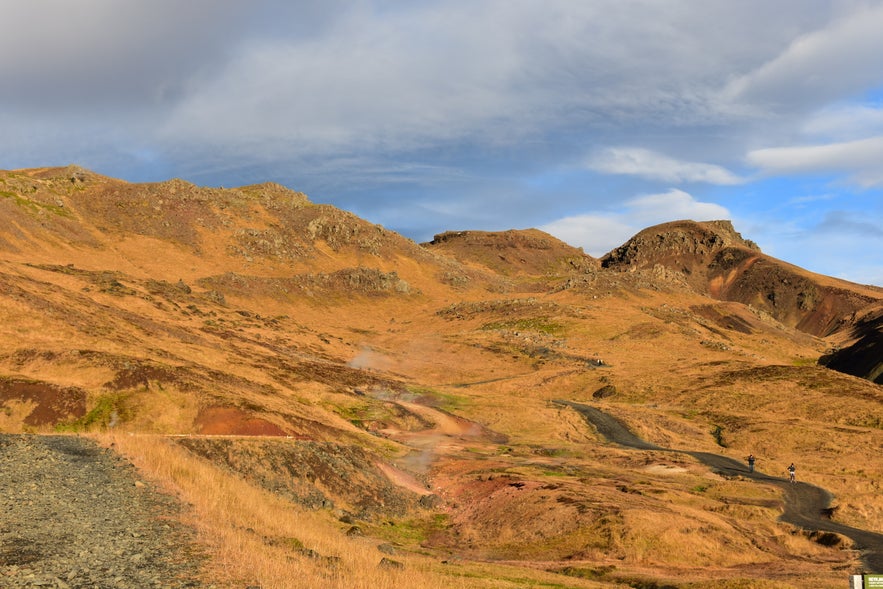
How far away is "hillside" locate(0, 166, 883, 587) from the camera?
3406 centimetres

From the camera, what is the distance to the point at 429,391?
294 feet

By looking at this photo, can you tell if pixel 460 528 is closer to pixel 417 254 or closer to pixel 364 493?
pixel 364 493

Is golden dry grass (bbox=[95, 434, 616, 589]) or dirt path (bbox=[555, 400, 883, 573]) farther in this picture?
dirt path (bbox=[555, 400, 883, 573])

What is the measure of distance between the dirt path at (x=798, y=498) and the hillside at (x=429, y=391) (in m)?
1.15

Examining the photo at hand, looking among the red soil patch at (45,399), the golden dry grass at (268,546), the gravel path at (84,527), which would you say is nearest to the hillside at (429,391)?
the red soil patch at (45,399)

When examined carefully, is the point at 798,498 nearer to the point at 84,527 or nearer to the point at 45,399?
the point at 84,527

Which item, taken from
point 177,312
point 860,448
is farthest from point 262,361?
point 860,448

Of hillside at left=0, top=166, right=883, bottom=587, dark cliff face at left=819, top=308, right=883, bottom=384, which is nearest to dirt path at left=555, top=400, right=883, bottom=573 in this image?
hillside at left=0, top=166, right=883, bottom=587

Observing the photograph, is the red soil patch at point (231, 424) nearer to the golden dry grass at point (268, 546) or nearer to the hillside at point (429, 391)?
the hillside at point (429, 391)

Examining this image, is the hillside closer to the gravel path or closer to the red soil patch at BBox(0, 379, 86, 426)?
the red soil patch at BBox(0, 379, 86, 426)

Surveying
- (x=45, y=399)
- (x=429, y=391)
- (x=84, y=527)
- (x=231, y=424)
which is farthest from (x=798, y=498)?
(x=45, y=399)

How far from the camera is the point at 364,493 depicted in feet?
127

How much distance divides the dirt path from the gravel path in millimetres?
31650

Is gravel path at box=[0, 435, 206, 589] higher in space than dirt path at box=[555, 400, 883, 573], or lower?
higher
